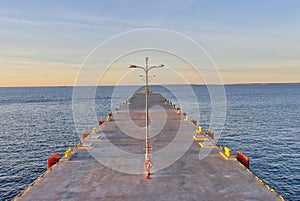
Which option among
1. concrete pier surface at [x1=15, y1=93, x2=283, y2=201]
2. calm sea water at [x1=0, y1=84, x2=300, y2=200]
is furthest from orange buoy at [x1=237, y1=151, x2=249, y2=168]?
calm sea water at [x1=0, y1=84, x2=300, y2=200]

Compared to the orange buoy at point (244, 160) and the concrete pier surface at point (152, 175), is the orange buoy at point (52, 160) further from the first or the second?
the orange buoy at point (244, 160)

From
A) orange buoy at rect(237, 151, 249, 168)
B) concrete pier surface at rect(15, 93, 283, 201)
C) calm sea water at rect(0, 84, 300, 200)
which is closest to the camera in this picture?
concrete pier surface at rect(15, 93, 283, 201)

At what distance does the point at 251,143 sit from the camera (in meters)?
65.8

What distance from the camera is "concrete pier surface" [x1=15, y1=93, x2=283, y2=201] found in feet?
80.1

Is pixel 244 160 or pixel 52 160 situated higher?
pixel 52 160

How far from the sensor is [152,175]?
29703 millimetres

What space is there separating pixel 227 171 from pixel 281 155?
30555 mm

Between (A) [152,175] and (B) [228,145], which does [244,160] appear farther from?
(B) [228,145]

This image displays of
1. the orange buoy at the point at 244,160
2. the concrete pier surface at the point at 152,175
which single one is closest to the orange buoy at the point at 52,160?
the concrete pier surface at the point at 152,175

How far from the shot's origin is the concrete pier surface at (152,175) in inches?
961

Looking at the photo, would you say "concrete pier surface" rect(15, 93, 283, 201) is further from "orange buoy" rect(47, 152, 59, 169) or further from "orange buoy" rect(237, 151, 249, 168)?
"orange buoy" rect(237, 151, 249, 168)

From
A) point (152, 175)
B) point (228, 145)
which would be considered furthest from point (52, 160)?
point (228, 145)

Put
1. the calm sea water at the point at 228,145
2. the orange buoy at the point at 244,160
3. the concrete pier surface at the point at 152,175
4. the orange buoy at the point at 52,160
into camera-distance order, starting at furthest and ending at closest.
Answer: the calm sea water at the point at 228,145 → the orange buoy at the point at 52,160 → the orange buoy at the point at 244,160 → the concrete pier surface at the point at 152,175

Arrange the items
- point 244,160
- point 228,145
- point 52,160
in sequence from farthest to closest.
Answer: point 228,145
point 52,160
point 244,160
